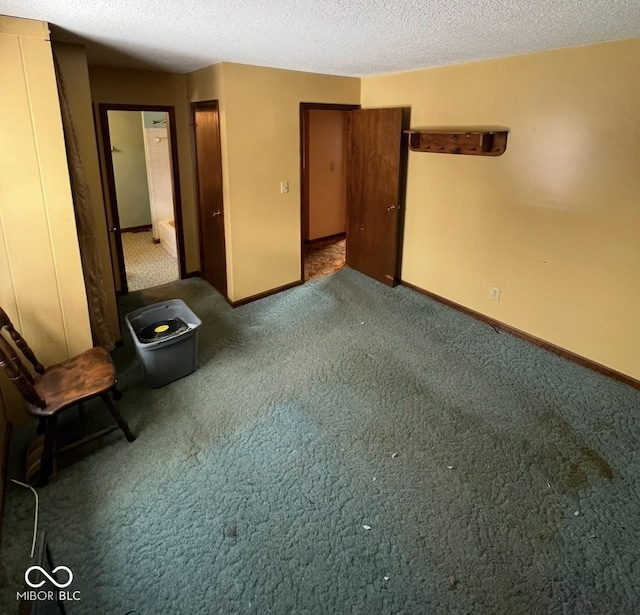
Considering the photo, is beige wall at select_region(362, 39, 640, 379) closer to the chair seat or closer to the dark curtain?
the dark curtain

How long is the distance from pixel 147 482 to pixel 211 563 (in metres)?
0.63

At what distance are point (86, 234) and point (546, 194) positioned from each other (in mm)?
3466

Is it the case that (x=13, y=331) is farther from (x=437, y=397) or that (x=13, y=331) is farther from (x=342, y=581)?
(x=437, y=397)

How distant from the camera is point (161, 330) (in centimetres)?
322

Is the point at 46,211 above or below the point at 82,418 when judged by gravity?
above

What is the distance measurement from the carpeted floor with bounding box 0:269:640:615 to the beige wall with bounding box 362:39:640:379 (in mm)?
466

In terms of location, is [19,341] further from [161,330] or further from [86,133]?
[86,133]

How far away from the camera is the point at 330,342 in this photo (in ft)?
12.1

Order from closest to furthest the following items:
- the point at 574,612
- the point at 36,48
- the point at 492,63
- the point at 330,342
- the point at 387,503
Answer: the point at 574,612 → the point at 387,503 → the point at 36,48 → the point at 492,63 → the point at 330,342

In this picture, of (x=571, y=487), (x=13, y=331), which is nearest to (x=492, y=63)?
(x=571, y=487)

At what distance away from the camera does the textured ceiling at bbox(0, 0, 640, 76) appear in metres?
2.05

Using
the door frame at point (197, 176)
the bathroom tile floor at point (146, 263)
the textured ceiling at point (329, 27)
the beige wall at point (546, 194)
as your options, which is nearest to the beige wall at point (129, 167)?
the bathroom tile floor at point (146, 263)

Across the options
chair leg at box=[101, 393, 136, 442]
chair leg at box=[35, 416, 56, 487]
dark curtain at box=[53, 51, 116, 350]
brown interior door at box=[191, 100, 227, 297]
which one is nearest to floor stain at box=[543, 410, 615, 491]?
chair leg at box=[101, 393, 136, 442]

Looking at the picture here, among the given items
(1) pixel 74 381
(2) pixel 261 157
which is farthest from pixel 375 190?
(1) pixel 74 381
